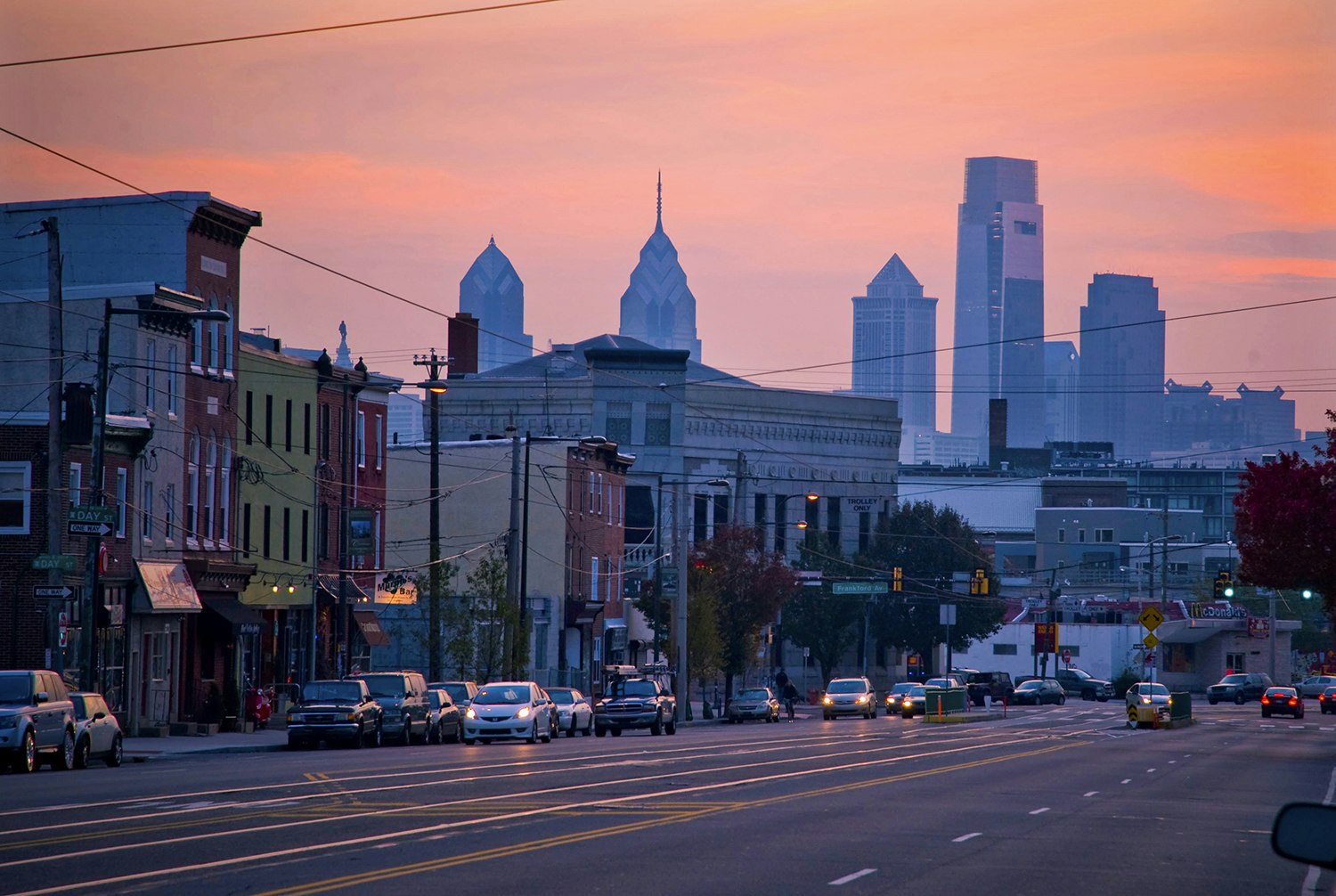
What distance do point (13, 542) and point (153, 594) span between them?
13.3 ft

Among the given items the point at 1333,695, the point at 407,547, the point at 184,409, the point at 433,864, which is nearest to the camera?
the point at 433,864

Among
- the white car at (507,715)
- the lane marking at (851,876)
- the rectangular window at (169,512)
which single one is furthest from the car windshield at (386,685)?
the lane marking at (851,876)

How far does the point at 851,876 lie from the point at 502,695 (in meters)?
31.1

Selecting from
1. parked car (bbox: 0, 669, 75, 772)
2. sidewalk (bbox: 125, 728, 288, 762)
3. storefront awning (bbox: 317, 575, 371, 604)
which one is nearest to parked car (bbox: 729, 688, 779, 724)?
storefront awning (bbox: 317, 575, 371, 604)

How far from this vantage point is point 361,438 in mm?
64188

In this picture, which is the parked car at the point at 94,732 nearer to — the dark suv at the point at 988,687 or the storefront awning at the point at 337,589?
the storefront awning at the point at 337,589

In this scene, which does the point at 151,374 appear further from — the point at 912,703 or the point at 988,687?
the point at 988,687

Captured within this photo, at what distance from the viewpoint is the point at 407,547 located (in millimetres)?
76938

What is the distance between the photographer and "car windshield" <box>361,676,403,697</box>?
45094mm

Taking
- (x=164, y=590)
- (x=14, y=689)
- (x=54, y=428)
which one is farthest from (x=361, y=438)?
(x=14, y=689)

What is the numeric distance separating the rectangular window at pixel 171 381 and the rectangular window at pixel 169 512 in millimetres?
2081

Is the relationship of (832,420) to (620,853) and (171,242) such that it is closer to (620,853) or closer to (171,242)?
(171,242)

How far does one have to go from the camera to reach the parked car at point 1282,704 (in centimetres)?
7556

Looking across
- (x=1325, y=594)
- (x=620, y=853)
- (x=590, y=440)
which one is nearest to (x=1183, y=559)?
(x=590, y=440)
